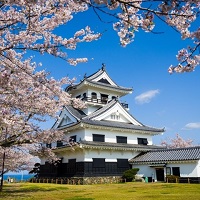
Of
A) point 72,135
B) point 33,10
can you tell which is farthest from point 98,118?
point 33,10

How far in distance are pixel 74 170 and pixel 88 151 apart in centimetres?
290

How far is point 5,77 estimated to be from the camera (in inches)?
339

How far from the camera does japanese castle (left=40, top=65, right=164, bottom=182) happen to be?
27703 millimetres

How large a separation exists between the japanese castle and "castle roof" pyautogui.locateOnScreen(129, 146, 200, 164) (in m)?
1.10

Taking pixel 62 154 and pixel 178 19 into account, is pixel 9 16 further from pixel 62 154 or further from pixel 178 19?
pixel 62 154

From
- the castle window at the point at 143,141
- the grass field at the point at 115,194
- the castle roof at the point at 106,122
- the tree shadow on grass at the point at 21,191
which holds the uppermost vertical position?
the castle roof at the point at 106,122

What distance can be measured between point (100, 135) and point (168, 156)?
8.05m

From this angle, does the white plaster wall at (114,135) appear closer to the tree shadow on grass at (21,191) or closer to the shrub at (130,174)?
the shrub at (130,174)

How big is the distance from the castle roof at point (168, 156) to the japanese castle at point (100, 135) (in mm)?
1100

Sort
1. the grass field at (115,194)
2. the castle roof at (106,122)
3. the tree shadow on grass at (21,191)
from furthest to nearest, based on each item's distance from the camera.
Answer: the castle roof at (106,122) → the tree shadow on grass at (21,191) → the grass field at (115,194)

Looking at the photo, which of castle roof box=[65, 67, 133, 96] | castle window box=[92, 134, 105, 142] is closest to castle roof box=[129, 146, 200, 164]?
castle window box=[92, 134, 105, 142]

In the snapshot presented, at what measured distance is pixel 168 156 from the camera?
27812 mm

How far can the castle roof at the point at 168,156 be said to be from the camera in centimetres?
2550

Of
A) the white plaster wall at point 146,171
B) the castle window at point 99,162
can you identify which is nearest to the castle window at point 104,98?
the castle window at point 99,162
